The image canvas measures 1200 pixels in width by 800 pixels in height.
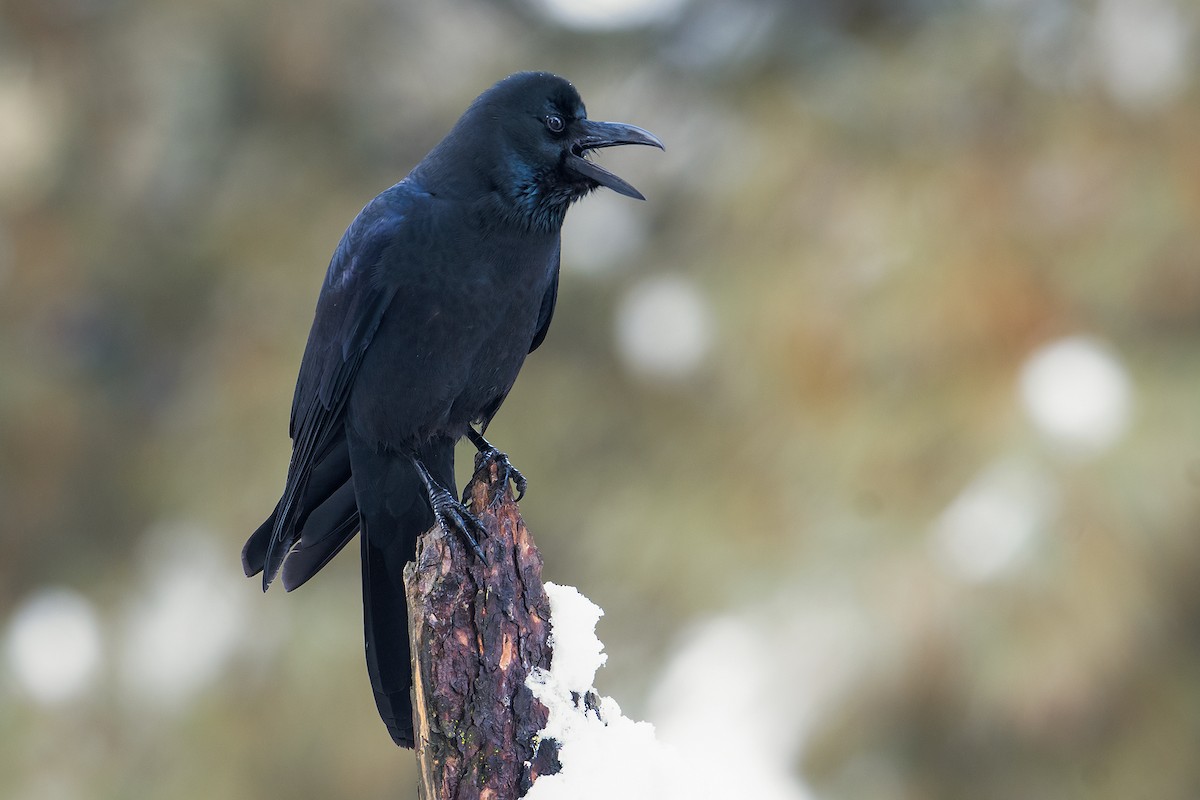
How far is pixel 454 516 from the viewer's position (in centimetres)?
244

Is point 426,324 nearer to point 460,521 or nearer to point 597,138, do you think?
point 460,521

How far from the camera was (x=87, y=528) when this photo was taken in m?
5.29

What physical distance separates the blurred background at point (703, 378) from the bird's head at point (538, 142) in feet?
5.40

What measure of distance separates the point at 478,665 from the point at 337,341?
3.44ft

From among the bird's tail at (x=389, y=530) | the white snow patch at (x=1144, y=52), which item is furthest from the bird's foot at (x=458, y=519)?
the white snow patch at (x=1144, y=52)

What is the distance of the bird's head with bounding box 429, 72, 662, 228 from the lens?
2.72m

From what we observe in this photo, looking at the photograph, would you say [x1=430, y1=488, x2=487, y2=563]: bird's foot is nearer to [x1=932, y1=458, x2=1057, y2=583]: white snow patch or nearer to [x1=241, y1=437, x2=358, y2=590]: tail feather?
[x1=241, y1=437, x2=358, y2=590]: tail feather

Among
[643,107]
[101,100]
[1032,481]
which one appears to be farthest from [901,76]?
[101,100]

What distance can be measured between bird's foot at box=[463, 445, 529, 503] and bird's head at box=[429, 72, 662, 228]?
0.54 m

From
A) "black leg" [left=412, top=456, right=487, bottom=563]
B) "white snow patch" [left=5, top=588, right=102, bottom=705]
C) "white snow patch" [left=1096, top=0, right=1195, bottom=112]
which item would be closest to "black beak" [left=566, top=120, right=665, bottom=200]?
"black leg" [left=412, top=456, right=487, bottom=563]

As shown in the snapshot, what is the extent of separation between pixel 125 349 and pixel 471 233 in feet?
11.5

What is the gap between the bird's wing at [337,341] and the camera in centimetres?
274

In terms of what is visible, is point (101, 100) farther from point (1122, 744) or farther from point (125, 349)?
point (1122, 744)

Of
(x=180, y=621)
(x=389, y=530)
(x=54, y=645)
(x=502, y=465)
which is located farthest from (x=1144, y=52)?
(x=54, y=645)
